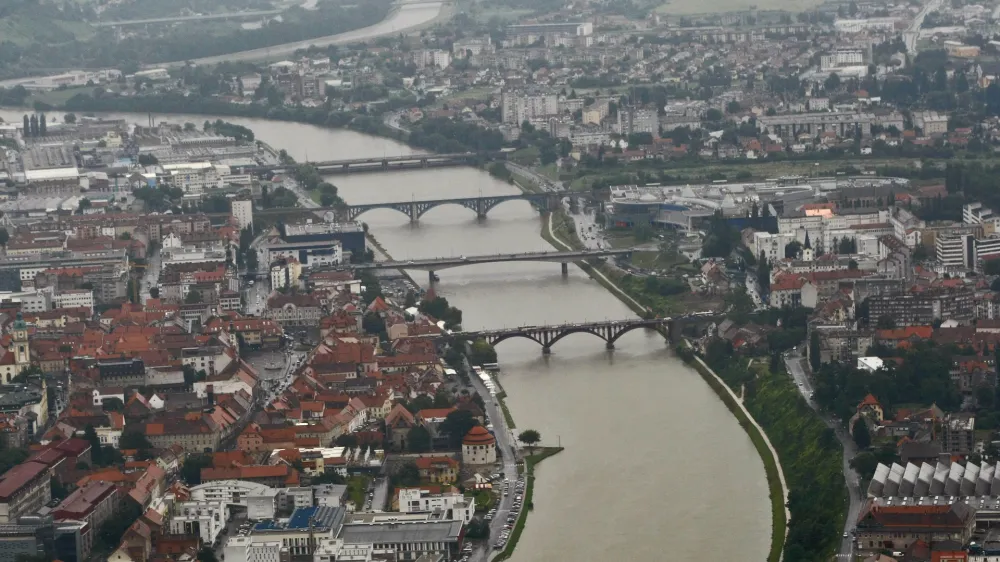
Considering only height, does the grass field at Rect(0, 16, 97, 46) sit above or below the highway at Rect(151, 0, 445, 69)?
above

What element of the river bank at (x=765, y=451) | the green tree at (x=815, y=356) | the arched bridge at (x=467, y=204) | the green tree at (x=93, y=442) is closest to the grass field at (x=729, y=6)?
the arched bridge at (x=467, y=204)

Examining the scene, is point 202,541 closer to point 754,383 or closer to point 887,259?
point 754,383

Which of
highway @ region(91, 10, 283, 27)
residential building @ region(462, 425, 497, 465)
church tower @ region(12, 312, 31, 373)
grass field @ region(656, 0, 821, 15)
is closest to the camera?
residential building @ region(462, 425, 497, 465)

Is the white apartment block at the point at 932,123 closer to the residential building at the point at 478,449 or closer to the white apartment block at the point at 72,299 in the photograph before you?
the white apartment block at the point at 72,299

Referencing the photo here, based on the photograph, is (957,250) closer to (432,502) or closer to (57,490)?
(432,502)

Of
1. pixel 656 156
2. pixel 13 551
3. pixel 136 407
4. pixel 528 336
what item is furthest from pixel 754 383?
pixel 656 156

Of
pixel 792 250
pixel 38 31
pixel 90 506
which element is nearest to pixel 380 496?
pixel 90 506

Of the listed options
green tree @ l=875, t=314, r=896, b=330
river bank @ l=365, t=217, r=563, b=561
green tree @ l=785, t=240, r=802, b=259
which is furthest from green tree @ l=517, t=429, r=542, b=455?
green tree @ l=785, t=240, r=802, b=259

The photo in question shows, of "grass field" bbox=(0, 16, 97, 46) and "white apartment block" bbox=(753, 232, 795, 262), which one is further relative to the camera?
"grass field" bbox=(0, 16, 97, 46)

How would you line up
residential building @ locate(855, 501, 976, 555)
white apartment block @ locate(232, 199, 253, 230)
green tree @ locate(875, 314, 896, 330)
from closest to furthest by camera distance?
1. residential building @ locate(855, 501, 976, 555)
2. green tree @ locate(875, 314, 896, 330)
3. white apartment block @ locate(232, 199, 253, 230)

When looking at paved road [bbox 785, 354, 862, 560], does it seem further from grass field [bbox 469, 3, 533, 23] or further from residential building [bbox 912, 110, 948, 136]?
grass field [bbox 469, 3, 533, 23]
